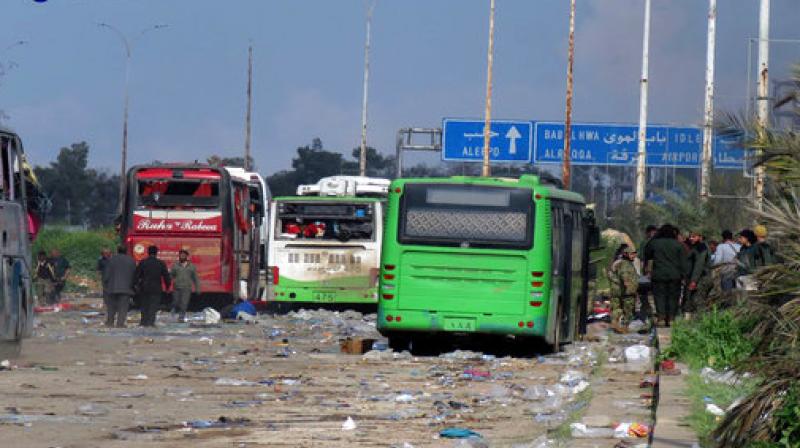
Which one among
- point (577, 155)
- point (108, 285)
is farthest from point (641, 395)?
point (577, 155)

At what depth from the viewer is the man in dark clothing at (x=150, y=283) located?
111 ft

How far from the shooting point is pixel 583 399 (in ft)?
55.1

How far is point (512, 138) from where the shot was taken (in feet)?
200

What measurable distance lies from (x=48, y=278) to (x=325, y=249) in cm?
1112

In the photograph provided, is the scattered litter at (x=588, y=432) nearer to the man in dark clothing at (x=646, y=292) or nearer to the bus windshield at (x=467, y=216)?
the bus windshield at (x=467, y=216)

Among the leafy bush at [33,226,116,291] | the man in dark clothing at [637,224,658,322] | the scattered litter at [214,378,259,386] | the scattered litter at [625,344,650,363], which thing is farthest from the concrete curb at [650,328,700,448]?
the leafy bush at [33,226,116,291]

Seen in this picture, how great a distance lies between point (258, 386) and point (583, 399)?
3750mm

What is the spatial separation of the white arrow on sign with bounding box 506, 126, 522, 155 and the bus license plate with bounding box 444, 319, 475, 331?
36.5 meters

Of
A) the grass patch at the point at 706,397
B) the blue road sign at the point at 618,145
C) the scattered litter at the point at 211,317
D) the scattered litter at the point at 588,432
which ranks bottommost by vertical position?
the scattered litter at the point at 211,317

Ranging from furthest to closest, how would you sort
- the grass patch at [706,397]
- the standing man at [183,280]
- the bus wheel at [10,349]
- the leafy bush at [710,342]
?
the standing man at [183,280]
the bus wheel at [10,349]
the leafy bush at [710,342]
the grass patch at [706,397]

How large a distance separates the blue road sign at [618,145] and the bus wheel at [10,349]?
1506 inches

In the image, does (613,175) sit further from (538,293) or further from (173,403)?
(173,403)

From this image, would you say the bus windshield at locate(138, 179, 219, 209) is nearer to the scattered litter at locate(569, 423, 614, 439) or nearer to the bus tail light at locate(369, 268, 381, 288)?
the bus tail light at locate(369, 268, 381, 288)

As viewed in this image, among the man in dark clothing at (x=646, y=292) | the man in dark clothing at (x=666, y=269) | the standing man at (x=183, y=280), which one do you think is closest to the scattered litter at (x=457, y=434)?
the man in dark clothing at (x=666, y=269)
